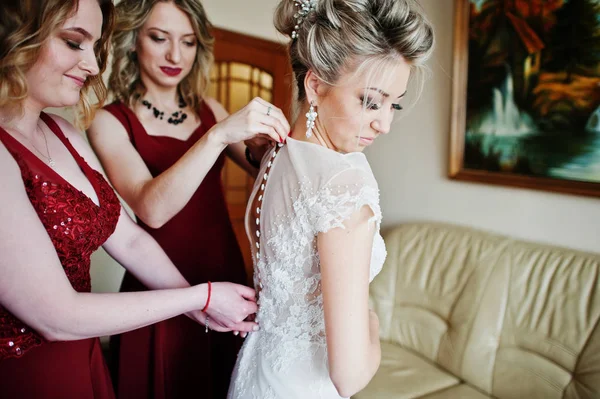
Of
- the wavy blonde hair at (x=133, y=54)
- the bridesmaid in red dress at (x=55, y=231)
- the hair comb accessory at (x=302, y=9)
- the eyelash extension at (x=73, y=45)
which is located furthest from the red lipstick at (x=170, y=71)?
the hair comb accessory at (x=302, y=9)

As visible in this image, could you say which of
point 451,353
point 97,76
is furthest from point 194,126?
point 451,353

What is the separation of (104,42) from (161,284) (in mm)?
724

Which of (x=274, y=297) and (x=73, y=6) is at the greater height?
(x=73, y=6)

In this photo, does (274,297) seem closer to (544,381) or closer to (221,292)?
(221,292)

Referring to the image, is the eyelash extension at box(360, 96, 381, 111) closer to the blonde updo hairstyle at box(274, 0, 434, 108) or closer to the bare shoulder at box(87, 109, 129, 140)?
the blonde updo hairstyle at box(274, 0, 434, 108)

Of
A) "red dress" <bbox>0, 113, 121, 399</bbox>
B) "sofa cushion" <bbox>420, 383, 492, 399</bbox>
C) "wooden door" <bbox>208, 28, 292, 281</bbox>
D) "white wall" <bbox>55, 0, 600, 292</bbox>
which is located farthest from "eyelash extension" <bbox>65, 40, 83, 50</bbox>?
"wooden door" <bbox>208, 28, 292, 281</bbox>

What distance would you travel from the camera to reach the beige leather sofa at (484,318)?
6.35 feet

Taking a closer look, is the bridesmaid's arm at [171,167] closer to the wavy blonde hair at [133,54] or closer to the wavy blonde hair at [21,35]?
the wavy blonde hair at [133,54]

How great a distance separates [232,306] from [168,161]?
732 millimetres

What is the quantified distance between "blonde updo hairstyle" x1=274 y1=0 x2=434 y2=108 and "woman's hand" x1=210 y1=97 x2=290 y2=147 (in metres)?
0.16

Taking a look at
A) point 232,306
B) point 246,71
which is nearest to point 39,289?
point 232,306

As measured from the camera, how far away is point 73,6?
1.07 m

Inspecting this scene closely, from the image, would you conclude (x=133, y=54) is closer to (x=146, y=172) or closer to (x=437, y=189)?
(x=146, y=172)

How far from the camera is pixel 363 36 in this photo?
1.02 metres
